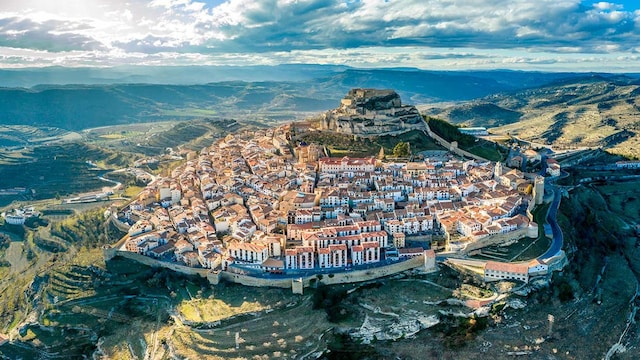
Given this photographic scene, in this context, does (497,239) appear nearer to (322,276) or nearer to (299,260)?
(322,276)

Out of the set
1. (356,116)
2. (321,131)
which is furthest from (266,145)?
(356,116)

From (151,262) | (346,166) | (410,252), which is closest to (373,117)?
(346,166)

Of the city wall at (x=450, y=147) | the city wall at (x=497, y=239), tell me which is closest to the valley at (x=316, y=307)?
the city wall at (x=497, y=239)

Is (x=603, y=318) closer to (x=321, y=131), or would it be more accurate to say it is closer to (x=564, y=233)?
(x=564, y=233)

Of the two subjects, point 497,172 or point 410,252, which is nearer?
point 410,252

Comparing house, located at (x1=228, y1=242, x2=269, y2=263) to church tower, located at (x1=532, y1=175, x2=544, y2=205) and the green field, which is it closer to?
the green field

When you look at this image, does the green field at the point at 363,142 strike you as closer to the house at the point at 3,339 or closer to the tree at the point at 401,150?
the tree at the point at 401,150
